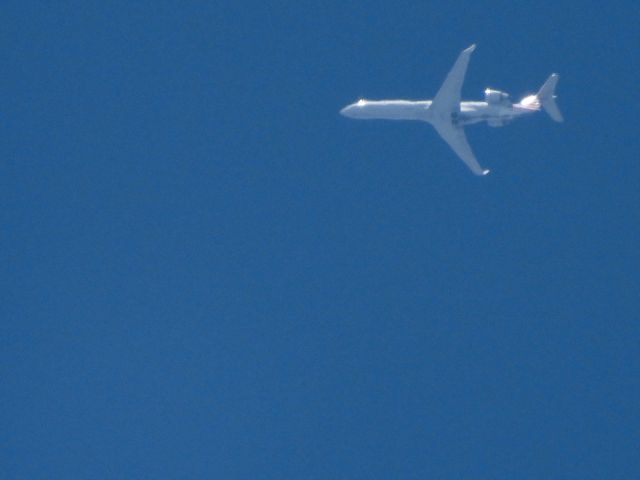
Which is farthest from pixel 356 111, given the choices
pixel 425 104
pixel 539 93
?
pixel 539 93

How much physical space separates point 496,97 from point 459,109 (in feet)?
9.63

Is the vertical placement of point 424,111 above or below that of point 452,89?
above

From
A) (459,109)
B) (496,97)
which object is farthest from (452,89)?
(496,97)

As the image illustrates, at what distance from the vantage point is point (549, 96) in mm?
115750

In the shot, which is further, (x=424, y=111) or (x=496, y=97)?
(x=424, y=111)

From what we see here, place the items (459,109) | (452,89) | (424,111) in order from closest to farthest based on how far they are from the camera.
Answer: (452,89)
(459,109)
(424,111)

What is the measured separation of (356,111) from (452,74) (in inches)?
370

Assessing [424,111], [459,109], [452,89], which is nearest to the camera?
[452,89]

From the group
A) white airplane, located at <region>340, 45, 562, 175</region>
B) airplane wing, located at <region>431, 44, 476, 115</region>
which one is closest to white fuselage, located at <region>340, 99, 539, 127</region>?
white airplane, located at <region>340, 45, 562, 175</region>

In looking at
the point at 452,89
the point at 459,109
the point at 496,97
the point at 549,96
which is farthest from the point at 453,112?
the point at 549,96

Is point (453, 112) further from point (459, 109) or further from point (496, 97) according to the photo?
point (496, 97)

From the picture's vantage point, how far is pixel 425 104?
11556cm

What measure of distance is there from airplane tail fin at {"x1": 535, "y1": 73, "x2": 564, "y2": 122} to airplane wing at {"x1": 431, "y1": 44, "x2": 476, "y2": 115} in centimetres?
664

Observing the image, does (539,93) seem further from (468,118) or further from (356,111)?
(356,111)
